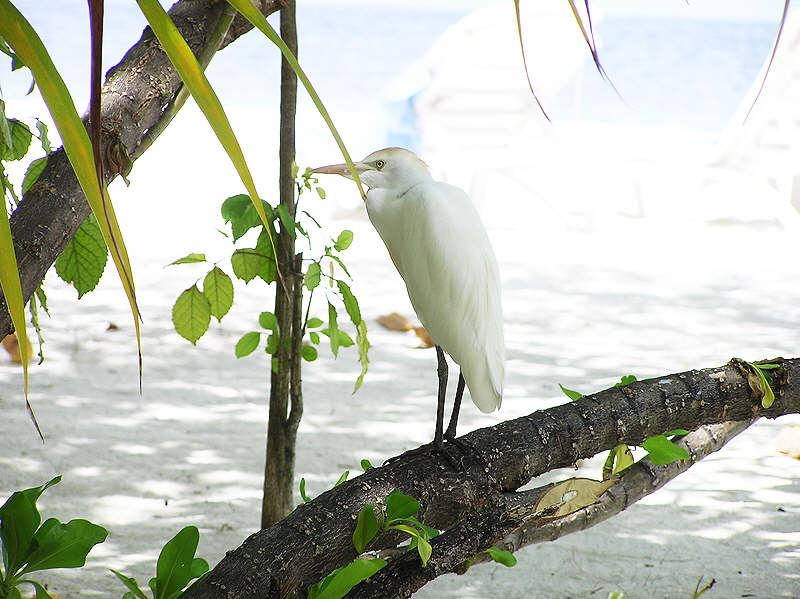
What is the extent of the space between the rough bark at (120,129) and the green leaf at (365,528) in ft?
1.13

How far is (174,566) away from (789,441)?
1718 mm

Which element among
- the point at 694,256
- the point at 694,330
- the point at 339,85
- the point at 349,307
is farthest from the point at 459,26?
the point at 339,85

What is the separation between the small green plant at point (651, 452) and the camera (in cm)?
88

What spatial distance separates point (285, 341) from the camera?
1.25 m

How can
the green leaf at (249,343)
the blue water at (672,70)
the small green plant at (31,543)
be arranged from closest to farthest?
the small green plant at (31,543) < the green leaf at (249,343) < the blue water at (672,70)

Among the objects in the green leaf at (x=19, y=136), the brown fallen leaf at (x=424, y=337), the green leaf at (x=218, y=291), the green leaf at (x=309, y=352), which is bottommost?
the brown fallen leaf at (x=424, y=337)

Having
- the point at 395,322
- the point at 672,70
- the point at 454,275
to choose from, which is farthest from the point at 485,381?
the point at 672,70

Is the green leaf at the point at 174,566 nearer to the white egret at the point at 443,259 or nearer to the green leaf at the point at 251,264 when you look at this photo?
the white egret at the point at 443,259

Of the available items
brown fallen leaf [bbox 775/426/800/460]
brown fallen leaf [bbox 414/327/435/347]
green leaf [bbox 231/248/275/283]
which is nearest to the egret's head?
green leaf [bbox 231/248/275/283]

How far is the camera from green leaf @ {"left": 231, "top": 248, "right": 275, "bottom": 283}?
1.16 metres

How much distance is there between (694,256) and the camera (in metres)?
3.94

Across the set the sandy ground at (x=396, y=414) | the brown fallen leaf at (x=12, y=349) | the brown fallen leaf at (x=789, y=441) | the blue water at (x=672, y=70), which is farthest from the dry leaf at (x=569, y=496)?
the blue water at (x=672, y=70)

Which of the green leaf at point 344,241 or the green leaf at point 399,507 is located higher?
the green leaf at point 344,241

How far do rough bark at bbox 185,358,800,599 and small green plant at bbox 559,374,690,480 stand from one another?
14mm
